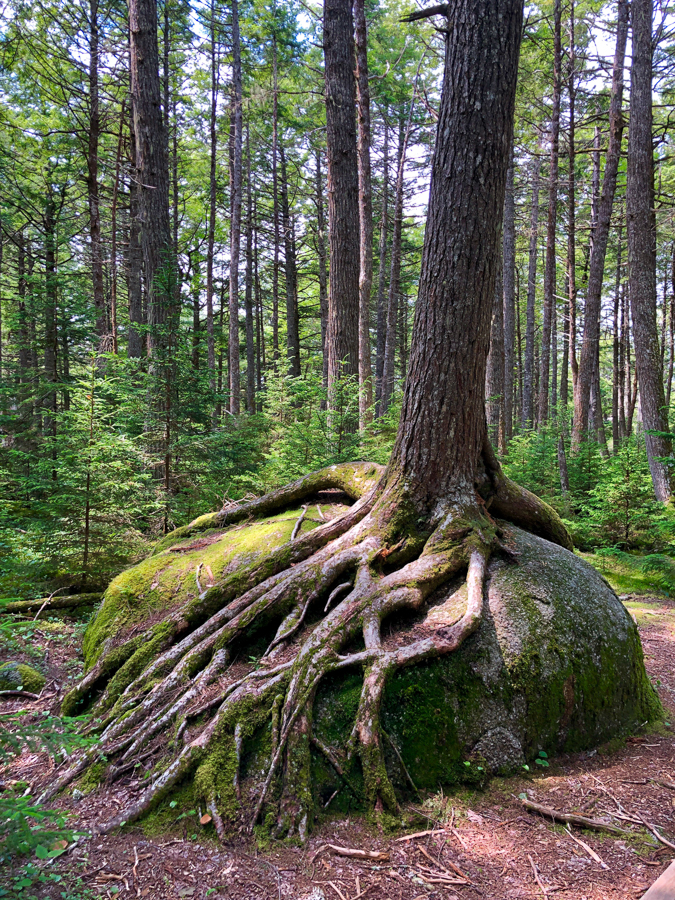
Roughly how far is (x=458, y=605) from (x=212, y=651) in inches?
76.8

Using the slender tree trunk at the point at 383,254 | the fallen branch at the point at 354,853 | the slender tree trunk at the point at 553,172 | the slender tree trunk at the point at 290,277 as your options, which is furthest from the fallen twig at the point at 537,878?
the slender tree trunk at the point at 383,254

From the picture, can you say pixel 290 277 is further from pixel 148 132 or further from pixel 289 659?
pixel 289 659

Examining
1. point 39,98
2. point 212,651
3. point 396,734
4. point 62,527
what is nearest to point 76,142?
point 39,98

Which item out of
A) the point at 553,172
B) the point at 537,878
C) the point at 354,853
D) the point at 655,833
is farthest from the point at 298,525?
the point at 553,172

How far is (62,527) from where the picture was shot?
5.41 metres

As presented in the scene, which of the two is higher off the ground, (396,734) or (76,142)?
(76,142)

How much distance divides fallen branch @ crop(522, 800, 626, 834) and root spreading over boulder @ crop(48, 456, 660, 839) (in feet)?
0.99

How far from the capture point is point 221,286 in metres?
24.4

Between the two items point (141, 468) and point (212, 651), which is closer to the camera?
point (212, 651)

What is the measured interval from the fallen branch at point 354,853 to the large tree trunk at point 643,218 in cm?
915

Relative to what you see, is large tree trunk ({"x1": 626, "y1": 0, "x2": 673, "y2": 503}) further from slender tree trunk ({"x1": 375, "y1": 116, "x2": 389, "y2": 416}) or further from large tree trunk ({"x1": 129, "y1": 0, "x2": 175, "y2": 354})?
slender tree trunk ({"x1": 375, "y1": 116, "x2": 389, "y2": 416})

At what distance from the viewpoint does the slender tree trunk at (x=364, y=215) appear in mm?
8430

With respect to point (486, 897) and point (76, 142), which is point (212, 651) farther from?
point (76, 142)

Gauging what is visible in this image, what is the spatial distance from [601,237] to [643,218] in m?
3.05
